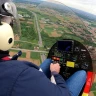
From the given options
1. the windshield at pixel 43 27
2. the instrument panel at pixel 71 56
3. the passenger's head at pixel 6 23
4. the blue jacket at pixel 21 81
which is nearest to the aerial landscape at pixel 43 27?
the windshield at pixel 43 27

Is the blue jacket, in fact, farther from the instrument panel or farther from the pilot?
the instrument panel

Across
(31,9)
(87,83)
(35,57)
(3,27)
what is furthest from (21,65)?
(31,9)

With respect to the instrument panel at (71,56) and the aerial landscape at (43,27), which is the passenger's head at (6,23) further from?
the aerial landscape at (43,27)

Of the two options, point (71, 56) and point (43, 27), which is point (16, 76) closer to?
point (71, 56)

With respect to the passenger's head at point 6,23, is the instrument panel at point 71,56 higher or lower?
lower

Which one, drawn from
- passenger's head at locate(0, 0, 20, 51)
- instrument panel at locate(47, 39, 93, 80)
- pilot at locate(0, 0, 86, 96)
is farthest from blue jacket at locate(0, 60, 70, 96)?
instrument panel at locate(47, 39, 93, 80)

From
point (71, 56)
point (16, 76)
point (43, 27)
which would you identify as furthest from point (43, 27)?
point (16, 76)
